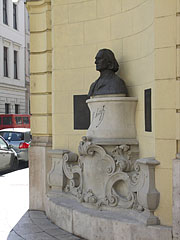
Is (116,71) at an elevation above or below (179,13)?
below

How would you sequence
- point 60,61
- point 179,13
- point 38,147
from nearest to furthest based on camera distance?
point 179,13, point 60,61, point 38,147

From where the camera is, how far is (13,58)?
4041 centimetres

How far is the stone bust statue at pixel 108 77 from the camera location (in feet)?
22.5

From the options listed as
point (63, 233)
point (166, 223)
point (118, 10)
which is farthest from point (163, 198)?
point (118, 10)

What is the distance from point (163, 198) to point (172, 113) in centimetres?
115

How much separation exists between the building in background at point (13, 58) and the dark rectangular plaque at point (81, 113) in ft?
98.0

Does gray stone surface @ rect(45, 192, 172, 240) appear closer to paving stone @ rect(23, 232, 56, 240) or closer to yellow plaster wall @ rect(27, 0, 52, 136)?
paving stone @ rect(23, 232, 56, 240)

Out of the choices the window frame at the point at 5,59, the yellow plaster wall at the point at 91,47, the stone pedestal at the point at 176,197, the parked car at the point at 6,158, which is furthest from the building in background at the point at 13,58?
the stone pedestal at the point at 176,197

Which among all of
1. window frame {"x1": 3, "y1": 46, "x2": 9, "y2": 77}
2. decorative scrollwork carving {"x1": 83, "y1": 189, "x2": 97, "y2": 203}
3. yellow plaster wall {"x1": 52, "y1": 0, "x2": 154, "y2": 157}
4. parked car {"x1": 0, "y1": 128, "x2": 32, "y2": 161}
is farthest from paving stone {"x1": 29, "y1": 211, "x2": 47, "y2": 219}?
window frame {"x1": 3, "y1": 46, "x2": 9, "y2": 77}

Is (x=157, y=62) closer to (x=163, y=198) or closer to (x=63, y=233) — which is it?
(x=163, y=198)

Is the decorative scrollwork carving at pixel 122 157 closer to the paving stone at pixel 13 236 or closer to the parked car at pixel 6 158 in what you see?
the paving stone at pixel 13 236

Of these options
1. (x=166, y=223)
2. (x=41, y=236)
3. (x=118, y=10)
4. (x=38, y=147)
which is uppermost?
(x=118, y=10)

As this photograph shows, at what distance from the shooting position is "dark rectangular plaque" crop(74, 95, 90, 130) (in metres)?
7.83

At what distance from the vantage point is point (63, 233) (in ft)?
22.9
